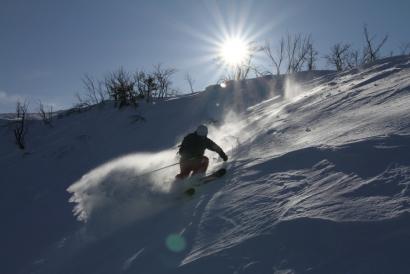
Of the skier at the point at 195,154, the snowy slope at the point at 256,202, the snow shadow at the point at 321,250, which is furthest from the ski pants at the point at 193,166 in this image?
the snow shadow at the point at 321,250

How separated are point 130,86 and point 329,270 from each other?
18.1m

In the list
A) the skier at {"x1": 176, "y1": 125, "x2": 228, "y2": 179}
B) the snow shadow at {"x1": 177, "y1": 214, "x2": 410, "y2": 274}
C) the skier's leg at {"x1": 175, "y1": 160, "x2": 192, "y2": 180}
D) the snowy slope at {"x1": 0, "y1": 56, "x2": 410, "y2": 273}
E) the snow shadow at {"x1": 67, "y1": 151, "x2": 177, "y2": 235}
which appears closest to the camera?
the snow shadow at {"x1": 177, "y1": 214, "x2": 410, "y2": 274}

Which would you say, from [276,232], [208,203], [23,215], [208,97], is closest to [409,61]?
[208,97]

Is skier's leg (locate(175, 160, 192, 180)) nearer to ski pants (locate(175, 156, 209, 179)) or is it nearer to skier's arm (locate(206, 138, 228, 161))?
ski pants (locate(175, 156, 209, 179))

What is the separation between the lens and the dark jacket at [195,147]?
8.09 m

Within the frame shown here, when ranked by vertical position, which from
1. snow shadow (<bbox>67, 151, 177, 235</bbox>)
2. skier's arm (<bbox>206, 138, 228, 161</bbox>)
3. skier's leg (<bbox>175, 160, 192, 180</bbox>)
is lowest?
snow shadow (<bbox>67, 151, 177, 235</bbox>)

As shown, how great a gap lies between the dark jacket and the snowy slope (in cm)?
38

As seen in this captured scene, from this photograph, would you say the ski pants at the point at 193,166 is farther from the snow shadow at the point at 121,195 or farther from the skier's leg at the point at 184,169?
the snow shadow at the point at 121,195

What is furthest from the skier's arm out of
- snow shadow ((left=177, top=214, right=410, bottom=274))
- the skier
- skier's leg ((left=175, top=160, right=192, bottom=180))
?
snow shadow ((left=177, top=214, right=410, bottom=274))

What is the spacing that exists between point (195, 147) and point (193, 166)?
46 centimetres

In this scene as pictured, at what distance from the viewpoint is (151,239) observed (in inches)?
208

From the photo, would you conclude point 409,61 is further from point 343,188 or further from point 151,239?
point 151,239

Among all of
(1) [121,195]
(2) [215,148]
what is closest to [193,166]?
(2) [215,148]

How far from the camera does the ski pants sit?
7846 millimetres
